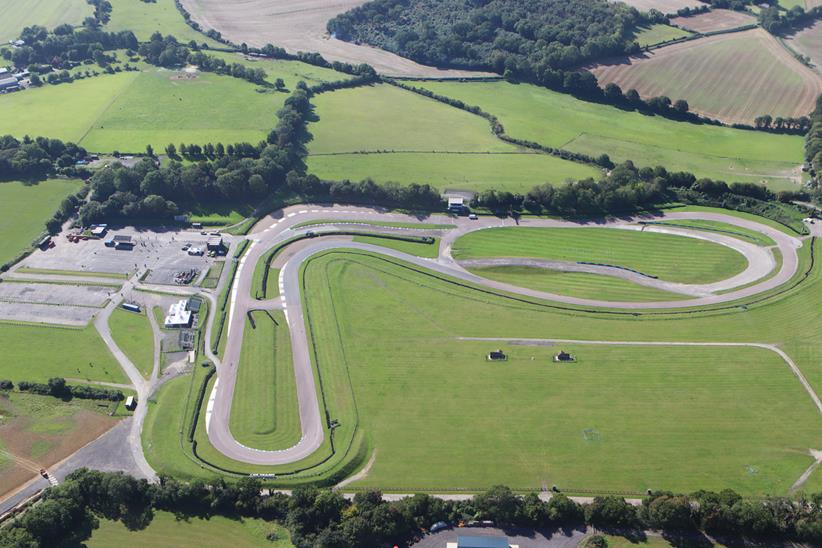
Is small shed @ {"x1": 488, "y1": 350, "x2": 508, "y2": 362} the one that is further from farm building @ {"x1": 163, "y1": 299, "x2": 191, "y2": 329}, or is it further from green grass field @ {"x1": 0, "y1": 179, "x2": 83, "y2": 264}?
green grass field @ {"x1": 0, "y1": 179, "x2": 83, "y2": 264}

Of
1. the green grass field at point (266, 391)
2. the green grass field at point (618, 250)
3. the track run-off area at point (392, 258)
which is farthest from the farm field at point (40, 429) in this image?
the green grass field at point (618, 250)

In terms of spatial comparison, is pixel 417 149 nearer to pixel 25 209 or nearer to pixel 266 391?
pixel 266 391

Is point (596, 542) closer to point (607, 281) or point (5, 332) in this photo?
point (607, 281)

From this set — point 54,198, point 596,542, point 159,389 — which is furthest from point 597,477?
point 54,198

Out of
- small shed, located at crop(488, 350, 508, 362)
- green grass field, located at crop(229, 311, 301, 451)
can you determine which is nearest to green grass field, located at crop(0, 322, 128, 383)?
green grass field, located at crop(229, 311, 301, 451)

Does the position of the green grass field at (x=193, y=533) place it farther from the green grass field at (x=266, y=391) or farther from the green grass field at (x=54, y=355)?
the green grass field at (x=54, y=355)
